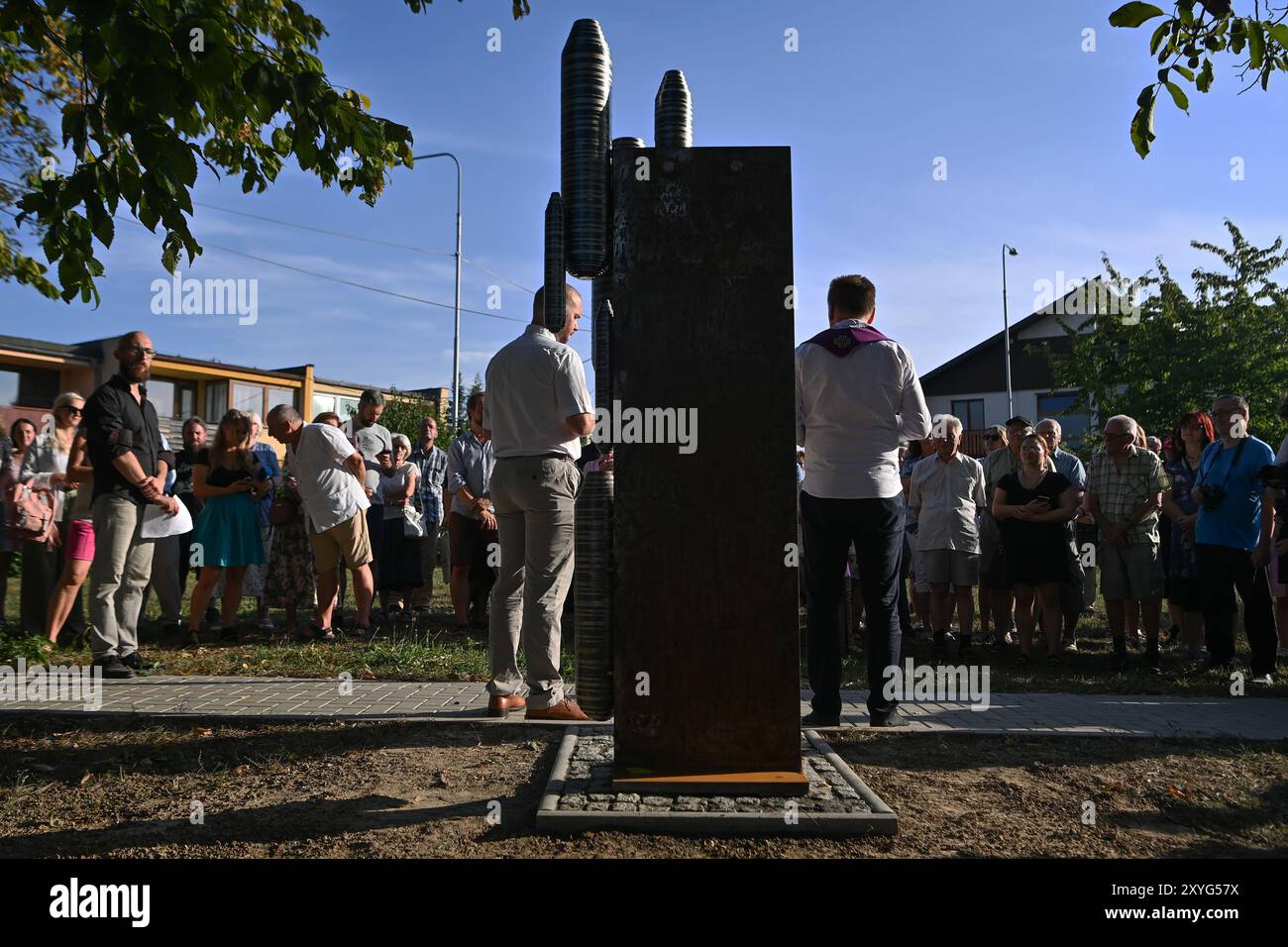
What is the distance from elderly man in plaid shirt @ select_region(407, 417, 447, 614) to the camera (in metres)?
10.6

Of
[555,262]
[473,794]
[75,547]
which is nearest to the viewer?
[473,794]

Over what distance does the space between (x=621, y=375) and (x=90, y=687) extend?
4.56m

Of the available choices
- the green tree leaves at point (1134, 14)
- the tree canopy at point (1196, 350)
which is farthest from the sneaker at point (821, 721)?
the tree canopy at point (1196, 350)

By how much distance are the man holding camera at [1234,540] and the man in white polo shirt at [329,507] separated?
22.3 feet

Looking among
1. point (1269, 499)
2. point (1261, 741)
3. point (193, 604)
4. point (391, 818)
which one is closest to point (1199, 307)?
point (1269, 499)

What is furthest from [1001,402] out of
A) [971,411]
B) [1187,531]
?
[1187,531]

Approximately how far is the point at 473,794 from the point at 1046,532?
19.2 ft

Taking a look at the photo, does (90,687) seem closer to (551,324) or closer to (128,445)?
(128,445)

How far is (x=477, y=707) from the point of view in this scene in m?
5.92

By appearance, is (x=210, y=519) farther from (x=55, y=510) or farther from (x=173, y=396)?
(x=173, y=396)

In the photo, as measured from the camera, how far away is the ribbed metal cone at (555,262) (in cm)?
442

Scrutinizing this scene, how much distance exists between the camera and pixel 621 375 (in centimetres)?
400

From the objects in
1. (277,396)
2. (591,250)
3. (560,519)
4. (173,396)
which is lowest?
(560,519)

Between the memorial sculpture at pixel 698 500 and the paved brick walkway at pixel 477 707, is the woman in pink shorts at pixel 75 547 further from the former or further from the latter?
the memorial sculpture at pixel 698 500
